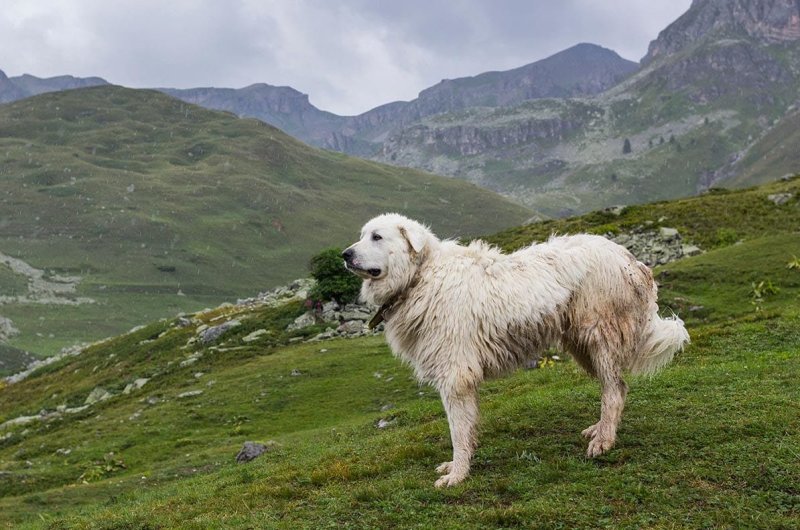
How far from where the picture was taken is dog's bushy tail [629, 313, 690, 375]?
444 inches

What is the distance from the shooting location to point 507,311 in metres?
10.9

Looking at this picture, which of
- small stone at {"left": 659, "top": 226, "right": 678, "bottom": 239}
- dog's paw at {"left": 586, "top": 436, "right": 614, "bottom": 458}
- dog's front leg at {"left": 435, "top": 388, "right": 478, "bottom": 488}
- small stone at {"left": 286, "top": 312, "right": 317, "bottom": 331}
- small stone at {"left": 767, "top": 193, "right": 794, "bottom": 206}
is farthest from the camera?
small stone at {"left": 767, "top": 193, "right": 794, "bottom": 206}

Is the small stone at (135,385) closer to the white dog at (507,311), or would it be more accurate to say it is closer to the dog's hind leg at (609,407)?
the white dog at (507,311)

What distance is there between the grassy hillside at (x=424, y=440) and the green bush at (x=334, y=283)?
425cm

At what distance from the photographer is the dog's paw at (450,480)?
10188 millimetres

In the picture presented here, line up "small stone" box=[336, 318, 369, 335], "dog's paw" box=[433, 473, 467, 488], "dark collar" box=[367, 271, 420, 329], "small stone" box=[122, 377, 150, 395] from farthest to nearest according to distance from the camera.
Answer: "small stone" box=[336, 318, 369, 335], "small stone" box=[122, 377, 150, 395], "dark collar" box=[367, 271, 420, 329], "dog's paw" box=[433, 473, 467, 488]

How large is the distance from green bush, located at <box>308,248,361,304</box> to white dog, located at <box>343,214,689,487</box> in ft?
117

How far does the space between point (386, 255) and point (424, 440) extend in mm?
5325

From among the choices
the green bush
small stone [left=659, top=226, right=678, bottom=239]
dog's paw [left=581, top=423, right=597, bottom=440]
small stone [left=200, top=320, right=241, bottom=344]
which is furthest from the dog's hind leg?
small stone [left=200, top=320, right=241, bottom=344]

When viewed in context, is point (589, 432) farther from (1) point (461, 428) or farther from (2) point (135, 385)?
(2) point (135, 385)

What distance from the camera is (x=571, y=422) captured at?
43.7ft

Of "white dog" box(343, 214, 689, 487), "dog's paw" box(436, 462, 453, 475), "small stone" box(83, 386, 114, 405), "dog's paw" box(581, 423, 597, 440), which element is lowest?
"small stone" box(83, 386, 114, 405)

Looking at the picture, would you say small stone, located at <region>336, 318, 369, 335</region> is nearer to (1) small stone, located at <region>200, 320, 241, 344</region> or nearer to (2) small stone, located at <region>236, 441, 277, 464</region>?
(1) small stone, located at <region>200, 320, 241, 344</region>

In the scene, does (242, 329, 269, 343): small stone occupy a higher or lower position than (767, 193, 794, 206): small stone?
lower
